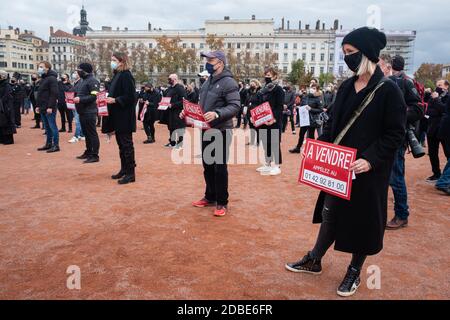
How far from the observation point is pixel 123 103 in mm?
6578

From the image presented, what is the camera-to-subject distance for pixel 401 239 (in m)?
4.45

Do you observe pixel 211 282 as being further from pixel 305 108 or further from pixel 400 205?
pixel 305 108

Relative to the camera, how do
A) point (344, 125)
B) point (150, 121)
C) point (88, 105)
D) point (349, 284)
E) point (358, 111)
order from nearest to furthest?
point (358, 111), point (344, 125), point (349, 284), point (88, 105), point (150, 121)

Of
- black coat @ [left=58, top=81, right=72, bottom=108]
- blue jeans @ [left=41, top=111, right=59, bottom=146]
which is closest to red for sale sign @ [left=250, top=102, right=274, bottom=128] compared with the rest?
blue jeans @ [left=41, top=111, right=59, bottom=146]

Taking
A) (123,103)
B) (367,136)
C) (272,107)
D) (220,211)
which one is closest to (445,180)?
(272,107)

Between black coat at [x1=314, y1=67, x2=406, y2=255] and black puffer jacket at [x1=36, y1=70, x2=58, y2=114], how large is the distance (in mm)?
8711

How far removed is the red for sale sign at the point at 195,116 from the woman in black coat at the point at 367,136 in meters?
2.28

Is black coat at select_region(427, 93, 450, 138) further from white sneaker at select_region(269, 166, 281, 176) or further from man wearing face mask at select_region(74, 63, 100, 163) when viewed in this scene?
man wearing face mask at select_region(74, 63, 100, 163)

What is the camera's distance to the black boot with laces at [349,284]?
3129 millimetres

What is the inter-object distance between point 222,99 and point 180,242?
2.03m

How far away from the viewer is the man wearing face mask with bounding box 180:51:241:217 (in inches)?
193

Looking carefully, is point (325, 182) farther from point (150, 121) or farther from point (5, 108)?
point (5, 108)
